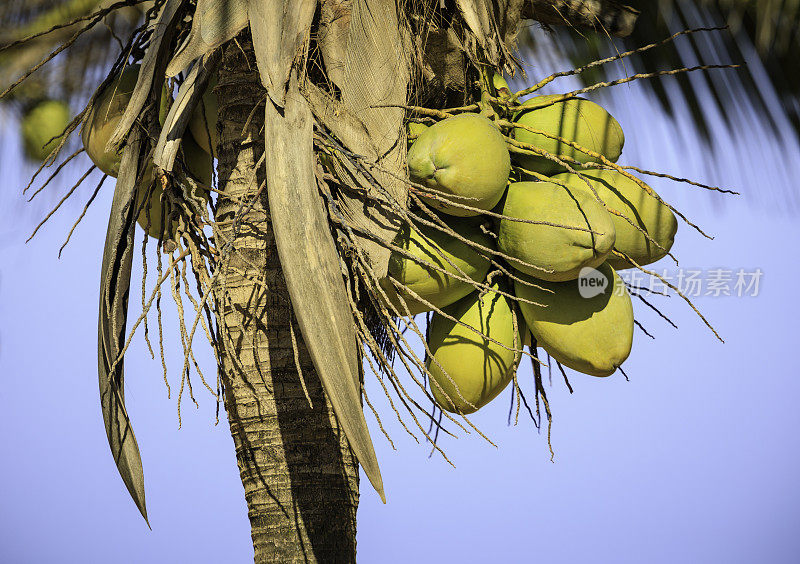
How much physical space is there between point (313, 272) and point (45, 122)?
136cm

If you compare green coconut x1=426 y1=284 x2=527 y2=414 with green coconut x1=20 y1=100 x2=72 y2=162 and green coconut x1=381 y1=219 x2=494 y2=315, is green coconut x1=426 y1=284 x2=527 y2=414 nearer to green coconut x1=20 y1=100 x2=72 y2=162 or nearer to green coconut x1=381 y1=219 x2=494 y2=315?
green coconut x1=381 y1=219 x2=494 y2=315

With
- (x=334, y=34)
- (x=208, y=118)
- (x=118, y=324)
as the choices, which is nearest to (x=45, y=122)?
(x=208, y=118)

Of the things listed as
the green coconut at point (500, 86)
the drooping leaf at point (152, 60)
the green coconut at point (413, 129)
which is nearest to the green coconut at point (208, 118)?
the drooping leaf at point (152, 60)

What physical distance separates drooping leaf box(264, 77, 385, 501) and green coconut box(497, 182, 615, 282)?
1.15ft

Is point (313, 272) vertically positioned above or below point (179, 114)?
below

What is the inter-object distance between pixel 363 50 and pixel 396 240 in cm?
33

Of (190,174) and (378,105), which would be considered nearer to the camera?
(378,105)

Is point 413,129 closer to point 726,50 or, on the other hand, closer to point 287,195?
point 287,195

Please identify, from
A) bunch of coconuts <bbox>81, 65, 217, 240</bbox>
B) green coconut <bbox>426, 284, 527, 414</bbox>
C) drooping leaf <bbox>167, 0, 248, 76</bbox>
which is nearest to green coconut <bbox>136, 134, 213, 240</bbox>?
bunch of coconuts <bbox>81, 65, 217, 240</bbox>

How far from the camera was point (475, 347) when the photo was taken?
4.70 feet

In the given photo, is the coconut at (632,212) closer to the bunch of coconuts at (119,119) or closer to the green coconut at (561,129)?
the green coconut at (561,129)

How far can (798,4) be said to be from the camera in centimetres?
180

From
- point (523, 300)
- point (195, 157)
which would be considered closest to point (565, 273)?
point (523, 300)

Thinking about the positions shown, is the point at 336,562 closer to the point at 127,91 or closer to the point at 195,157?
the point at 195,157
